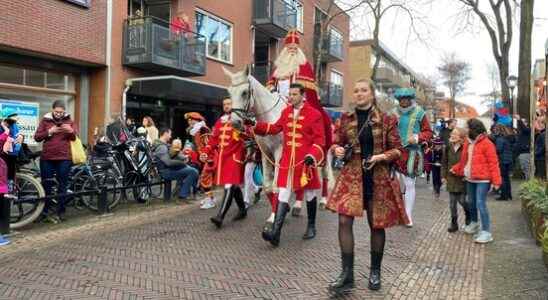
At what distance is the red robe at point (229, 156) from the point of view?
7.41 m

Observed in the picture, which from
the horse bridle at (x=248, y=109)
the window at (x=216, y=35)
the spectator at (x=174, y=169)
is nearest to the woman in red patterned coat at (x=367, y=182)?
the horse bridle at (x=248, y=109)

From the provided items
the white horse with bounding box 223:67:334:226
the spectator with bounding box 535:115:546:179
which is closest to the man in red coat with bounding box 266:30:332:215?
the white horse with bounding box 223:67:334:226

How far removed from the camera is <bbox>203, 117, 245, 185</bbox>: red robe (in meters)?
7.41

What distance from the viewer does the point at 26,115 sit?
13.5 meters

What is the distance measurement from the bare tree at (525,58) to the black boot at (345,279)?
48.7 ft

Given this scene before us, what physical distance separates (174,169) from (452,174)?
5.12 m

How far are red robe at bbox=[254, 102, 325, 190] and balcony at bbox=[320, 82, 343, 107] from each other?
22521 mm

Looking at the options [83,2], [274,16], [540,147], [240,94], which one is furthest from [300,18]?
[240,94]

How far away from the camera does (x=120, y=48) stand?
15734 millimetres

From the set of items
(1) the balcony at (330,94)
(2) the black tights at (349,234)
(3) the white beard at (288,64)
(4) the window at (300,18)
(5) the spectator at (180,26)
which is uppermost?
(4) the window at (300,18)

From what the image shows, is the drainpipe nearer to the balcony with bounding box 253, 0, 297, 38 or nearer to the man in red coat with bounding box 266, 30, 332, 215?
the man in red coat with bounding box 266, 30, 332, 215

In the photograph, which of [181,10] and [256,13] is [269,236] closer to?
[181,10]

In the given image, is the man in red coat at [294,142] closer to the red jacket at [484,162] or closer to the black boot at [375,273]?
the black boot at [375,273]

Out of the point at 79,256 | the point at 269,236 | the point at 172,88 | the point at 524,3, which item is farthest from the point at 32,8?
the point at 524,3
